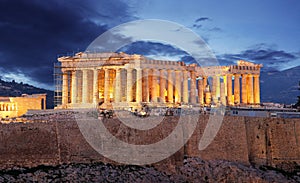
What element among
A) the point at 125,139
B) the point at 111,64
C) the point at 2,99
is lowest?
the point at 125,139

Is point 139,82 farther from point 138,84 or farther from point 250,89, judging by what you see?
point 250,89

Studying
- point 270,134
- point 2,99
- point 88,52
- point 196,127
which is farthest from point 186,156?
point 2,99

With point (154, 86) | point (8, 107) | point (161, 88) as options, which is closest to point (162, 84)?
point (161, 88)

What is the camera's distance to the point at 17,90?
354ft

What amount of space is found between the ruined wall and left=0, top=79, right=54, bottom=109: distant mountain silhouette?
62303mm

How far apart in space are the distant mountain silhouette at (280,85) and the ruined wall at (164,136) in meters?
116

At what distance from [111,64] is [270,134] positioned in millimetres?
23625

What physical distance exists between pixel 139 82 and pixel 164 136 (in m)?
20.1

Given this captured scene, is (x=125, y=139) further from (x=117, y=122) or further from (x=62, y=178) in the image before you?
(x=62, y=178)

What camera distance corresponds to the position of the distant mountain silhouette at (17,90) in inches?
3917

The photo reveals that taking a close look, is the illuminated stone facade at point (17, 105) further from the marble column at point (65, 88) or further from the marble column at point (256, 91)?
the marble column at point (256, 91)

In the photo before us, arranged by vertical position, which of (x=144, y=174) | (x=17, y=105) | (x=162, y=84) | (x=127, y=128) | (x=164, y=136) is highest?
(x=162, y=84)

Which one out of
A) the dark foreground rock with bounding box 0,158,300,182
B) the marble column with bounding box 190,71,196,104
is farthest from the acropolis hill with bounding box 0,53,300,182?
the marble column with bounding box 190,71,196,104

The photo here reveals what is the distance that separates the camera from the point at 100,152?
32625mm
